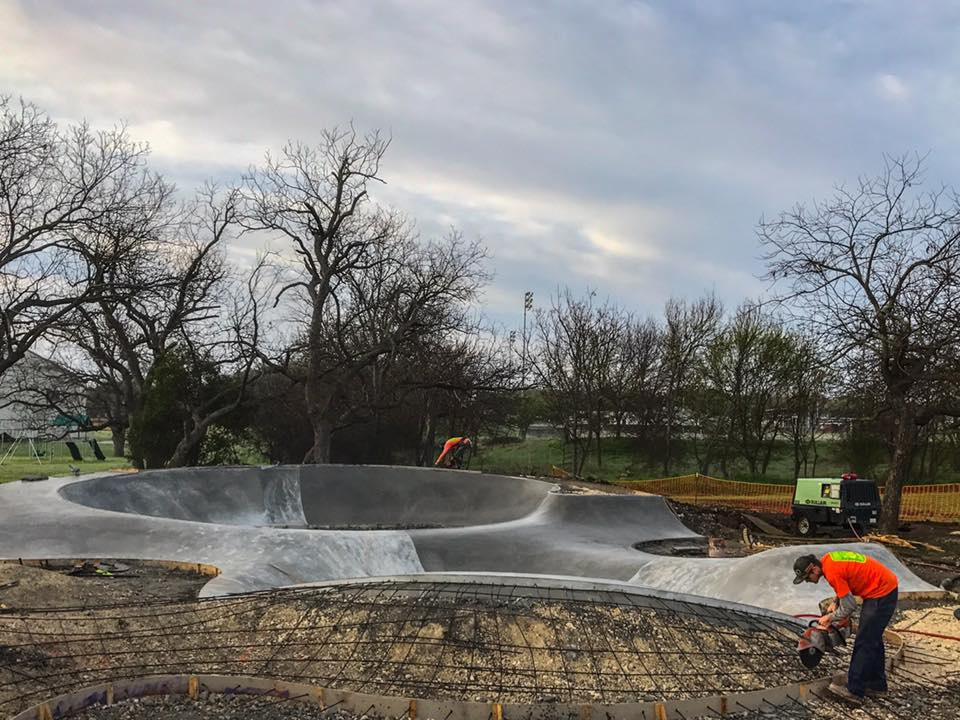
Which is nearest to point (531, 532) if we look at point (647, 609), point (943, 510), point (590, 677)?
point (647, 609)

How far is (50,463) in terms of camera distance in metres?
30.3

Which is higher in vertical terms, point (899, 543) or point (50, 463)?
point (899, 543)

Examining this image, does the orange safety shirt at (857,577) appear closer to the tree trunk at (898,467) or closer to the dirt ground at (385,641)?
the dirt ground at (385,641)

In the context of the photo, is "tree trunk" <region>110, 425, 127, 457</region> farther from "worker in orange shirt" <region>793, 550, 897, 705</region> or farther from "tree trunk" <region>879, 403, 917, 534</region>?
"worker in orange shirt" <region>793, 550, 897, 705</region>

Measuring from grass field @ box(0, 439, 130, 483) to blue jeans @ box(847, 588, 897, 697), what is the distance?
17.0 meters

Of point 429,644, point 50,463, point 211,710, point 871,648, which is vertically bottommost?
point 50,463

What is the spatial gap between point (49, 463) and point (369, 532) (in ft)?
83.4

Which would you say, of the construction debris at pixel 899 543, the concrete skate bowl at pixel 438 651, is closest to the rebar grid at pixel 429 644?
the concrete skate bowl at pixel 438 651

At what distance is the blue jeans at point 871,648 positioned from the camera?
5344 mm

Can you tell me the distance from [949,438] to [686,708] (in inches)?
960

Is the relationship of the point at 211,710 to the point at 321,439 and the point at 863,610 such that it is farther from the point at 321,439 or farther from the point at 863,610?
the point at 321,439

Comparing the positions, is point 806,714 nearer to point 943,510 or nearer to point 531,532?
point 531,532

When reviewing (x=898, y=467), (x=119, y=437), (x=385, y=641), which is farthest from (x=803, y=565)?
(x=119, y=437)

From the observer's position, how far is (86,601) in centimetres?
701
